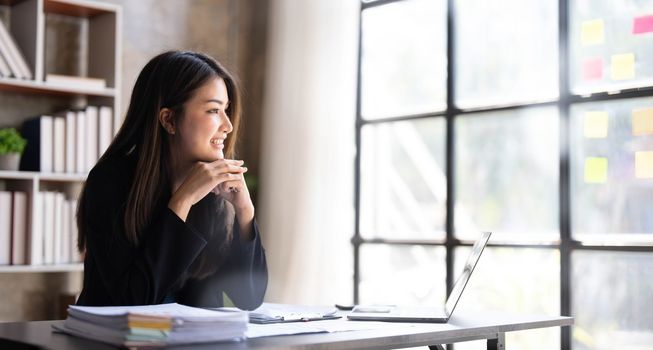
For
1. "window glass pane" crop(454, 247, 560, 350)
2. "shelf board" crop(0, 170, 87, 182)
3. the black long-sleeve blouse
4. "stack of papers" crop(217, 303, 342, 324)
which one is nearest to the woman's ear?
the black long-sleeve blouse

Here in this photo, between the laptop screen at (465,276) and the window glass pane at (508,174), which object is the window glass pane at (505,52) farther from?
the laptop screen at (465,276)

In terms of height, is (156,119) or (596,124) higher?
(596,124)

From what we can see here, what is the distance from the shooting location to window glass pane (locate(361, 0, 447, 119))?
388 cm

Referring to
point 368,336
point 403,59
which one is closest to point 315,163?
point 403,59

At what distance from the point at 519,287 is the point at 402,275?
2.10 feet

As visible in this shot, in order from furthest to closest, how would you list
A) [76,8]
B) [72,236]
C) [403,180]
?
[403,180], [76,8], [72,236]

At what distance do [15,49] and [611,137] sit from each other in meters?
2.38

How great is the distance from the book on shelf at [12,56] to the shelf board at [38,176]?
40 cm

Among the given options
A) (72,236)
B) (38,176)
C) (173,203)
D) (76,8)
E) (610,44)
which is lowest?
(72,236)

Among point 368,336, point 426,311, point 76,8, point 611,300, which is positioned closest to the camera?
point 368,336

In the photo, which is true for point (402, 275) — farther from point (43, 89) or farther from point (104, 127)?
point (43, 89)

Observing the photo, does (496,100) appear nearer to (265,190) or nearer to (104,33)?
(265,190)

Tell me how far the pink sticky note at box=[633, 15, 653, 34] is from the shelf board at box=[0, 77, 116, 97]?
2.16 m

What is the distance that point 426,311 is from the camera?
2.04 metres
